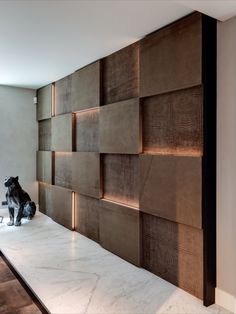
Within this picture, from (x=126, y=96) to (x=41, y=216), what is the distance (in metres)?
2.92

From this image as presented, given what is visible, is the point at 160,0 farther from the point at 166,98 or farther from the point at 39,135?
the point at 39,135

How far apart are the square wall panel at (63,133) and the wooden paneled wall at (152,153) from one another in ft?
0.11

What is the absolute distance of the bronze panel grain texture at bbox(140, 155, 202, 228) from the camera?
219 cm

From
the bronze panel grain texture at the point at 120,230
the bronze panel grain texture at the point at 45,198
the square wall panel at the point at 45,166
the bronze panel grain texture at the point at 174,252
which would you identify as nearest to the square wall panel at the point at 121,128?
the bronze panel grain texture at the point at 120,230

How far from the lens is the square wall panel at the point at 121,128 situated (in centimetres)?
278

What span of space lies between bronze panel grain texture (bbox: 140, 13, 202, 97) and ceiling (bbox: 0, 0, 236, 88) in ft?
0.29

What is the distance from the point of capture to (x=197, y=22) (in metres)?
2.15

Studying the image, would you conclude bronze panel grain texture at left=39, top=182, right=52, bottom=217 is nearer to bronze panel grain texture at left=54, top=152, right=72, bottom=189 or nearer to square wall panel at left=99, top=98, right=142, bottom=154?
bronze panel grain texture at left=54, top=152, right=72, bottom=189

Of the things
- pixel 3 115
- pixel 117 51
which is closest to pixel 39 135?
pixel 3 115

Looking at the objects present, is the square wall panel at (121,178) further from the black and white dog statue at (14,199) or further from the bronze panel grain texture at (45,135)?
the bronze panel grain texture at (45,135)

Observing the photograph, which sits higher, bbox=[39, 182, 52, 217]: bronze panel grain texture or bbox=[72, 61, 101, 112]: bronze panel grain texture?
bbox=[72, 61, 101, 112]: bronze panel grain texture

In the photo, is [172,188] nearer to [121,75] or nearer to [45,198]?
[121,75]

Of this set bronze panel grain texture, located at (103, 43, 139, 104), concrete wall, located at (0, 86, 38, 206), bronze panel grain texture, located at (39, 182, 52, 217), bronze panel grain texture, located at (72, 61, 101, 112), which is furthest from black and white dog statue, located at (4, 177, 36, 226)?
bronze panel grain texture, located at (103, 43, 139, 104)

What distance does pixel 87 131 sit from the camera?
373cm
